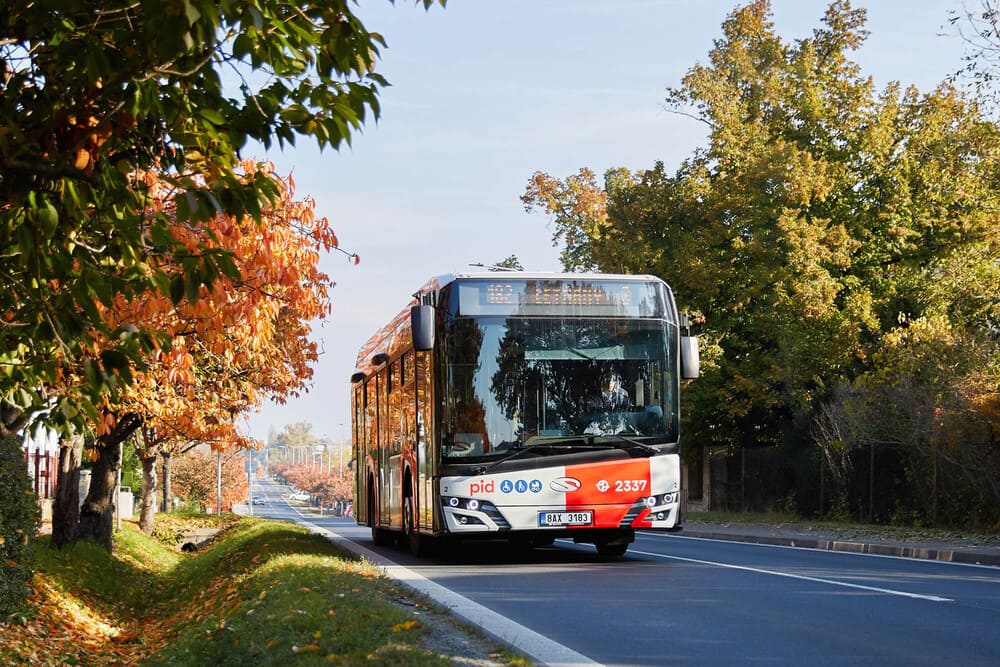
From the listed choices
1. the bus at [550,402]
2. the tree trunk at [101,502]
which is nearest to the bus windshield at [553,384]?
the bus at [550,402]

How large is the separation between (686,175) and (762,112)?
310 cm

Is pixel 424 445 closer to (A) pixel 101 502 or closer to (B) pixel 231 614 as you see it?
(B) pixel 231 614

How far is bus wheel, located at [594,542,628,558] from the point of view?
18.9 m

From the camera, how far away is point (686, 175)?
42969 mm

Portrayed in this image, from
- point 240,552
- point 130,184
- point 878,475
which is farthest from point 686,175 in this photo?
point 130,184

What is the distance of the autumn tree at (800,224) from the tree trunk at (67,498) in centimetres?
1937

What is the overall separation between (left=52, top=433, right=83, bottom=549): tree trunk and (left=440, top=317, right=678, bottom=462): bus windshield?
991 centimetres

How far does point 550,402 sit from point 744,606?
17.6 ft

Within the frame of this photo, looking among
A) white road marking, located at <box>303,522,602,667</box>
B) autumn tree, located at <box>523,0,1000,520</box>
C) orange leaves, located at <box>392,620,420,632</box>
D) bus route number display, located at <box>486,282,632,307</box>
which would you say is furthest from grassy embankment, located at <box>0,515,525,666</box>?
autumn tree, located at <box>523,0,1000,520</box>

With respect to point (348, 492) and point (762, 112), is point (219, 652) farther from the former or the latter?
point (348, 492)

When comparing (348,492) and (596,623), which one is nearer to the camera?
(596,623)

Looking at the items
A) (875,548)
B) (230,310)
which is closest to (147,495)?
(875,548)

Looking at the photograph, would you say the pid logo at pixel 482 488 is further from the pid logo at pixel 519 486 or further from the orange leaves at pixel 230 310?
the orange leaves at pixel 230 310

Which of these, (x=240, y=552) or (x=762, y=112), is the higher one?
(x=762, y=112)
